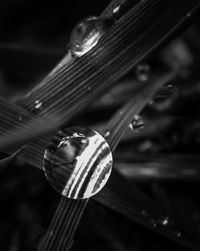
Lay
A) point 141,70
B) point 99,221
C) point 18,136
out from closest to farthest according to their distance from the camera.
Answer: point 18,136
point 99,221
point 141,70

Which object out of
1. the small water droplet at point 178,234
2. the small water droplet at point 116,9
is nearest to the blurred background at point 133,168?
the small water droplet at point 178,234

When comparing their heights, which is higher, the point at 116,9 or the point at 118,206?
the point at 116,9

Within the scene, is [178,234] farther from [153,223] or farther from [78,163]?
[78,163]

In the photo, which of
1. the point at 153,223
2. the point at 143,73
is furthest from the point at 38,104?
the point at 143,73

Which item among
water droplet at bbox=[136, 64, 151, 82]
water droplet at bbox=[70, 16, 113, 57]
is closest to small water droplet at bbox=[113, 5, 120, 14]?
water droplet at bbox=[70, 16, 113, 57]

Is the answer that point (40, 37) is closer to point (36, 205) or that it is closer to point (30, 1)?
point (30, 1)

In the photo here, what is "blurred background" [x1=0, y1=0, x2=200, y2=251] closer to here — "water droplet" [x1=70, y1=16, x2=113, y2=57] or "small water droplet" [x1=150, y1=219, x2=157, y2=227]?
"small water droplet" [x1=150, y1=219, x2=157, y2=227]

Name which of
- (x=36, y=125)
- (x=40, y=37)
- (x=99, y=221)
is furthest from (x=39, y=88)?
(x=40, y=37)

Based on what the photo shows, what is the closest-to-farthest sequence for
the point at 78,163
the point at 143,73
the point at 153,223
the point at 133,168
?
the point at 78,163, the point at 153,223, the point at 133,168, the point at 143,73
